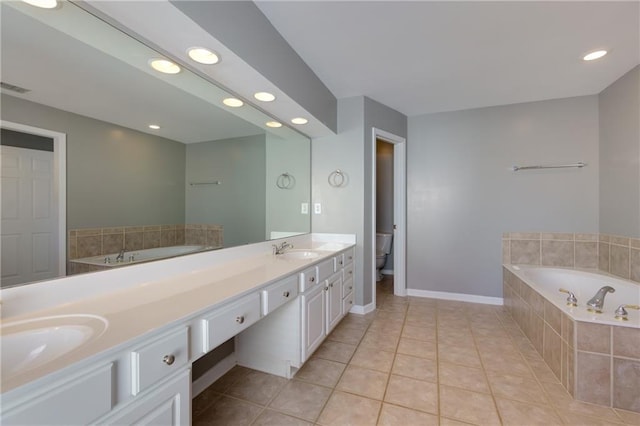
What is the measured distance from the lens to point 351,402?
1.63 metres

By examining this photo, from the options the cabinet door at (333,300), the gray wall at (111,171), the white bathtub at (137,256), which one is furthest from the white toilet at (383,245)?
the gray wall at (111,171)

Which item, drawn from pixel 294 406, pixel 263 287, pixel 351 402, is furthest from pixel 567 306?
pixel 263 287

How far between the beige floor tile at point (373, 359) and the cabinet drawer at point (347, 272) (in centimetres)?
64

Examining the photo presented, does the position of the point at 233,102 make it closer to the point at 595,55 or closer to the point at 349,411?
the point at 349,411

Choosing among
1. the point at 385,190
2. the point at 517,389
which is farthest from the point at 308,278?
the point at 385,190

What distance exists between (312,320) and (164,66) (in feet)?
5.86

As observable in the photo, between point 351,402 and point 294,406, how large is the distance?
337 millimetres

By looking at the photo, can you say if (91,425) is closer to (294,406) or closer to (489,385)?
(294,406)

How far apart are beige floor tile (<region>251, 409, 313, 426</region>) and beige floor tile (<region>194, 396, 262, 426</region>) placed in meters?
0.04

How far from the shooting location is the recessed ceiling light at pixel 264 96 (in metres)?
1.94

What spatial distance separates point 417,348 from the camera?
2258 mm

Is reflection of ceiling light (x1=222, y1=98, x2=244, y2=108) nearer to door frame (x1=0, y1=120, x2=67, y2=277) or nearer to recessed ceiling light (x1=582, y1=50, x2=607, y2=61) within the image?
door frame (x1=0, y1=120, x2=67, y2=277)

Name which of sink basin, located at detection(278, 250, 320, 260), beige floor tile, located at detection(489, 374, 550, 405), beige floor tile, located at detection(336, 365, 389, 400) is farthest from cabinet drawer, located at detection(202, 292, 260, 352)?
beige floor tile, located at detection(489, 374, 550, 405)

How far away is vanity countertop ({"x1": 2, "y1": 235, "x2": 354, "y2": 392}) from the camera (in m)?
0.70
